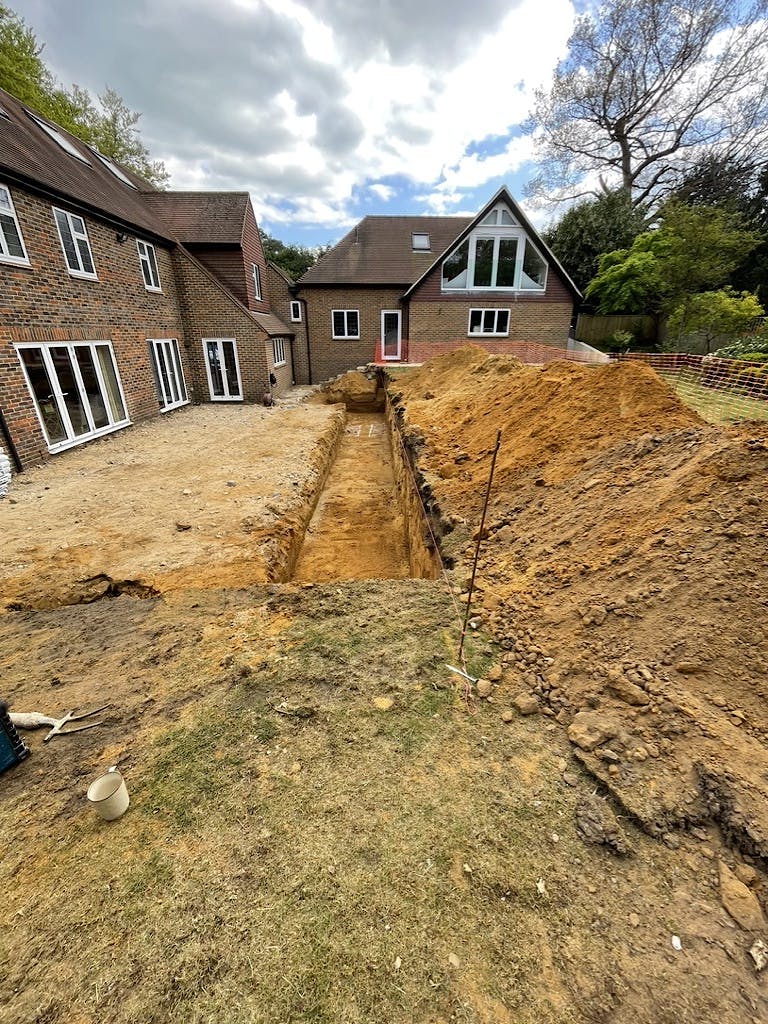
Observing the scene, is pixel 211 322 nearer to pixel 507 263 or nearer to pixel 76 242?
pixel 76 242

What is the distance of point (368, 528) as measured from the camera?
830 centimetres

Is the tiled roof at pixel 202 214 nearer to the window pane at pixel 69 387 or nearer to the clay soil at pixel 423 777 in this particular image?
the window pane at pixel 69 387

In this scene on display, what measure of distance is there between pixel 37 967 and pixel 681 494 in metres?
4.98

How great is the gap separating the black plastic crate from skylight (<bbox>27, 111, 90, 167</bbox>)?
1660cm

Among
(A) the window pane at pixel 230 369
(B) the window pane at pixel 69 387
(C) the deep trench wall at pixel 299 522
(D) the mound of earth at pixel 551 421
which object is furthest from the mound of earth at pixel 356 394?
(B) the window pane at pixel 69 387

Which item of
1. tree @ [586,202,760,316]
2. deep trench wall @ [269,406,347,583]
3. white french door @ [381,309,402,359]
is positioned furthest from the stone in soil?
white french door @ [381,309,402,359]

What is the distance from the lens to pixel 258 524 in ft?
20.9

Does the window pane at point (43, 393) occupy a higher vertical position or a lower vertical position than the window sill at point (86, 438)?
higher

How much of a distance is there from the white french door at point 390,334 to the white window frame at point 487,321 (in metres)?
3.49

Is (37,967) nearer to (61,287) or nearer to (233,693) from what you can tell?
(233,693)

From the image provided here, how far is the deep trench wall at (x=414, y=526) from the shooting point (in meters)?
5.73

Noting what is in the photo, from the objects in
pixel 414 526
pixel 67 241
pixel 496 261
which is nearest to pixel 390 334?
pixel 496 261

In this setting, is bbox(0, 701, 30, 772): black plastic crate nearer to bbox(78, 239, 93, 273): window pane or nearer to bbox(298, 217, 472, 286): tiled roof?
bbox(78, 239, 93, 273): window pane

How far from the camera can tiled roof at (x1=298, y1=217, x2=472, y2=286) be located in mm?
20219
